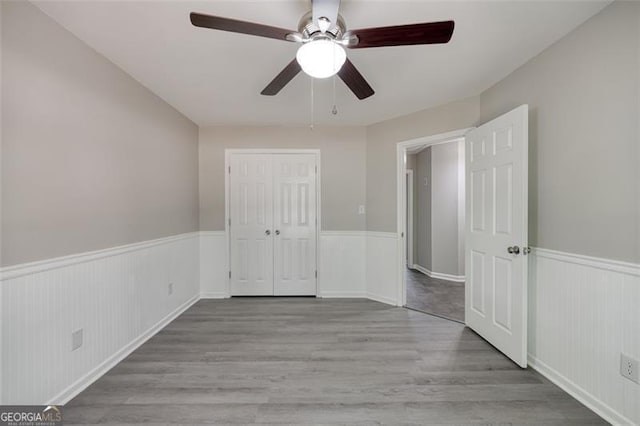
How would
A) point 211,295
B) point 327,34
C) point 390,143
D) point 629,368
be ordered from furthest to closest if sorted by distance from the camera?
point 211,295 < point 390,143 < point 629,368 < point 327,34

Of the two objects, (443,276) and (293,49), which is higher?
(293,49)

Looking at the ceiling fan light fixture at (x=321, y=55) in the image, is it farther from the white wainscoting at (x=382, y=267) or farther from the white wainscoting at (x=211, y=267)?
the white wainscoting at (x=211, y=267)

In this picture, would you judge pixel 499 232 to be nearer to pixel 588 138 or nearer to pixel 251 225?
pixel 588 138

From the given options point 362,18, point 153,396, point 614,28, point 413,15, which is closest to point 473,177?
point 614,28

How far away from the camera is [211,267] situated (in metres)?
3.75

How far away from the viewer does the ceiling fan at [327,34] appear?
126 centimetres

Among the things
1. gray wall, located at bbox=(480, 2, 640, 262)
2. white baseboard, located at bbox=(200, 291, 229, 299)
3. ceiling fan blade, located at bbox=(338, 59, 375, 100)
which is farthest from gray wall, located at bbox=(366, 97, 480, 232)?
white baseboard, located at bbox=(200, 291, 229, 299)

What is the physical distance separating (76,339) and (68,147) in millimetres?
1252

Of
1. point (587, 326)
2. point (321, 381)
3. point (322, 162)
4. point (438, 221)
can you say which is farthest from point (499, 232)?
point (438, 221)

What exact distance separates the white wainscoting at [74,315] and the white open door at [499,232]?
3.10 meters

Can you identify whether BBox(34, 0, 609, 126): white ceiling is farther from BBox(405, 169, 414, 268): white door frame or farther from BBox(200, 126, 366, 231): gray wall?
BBox(405, 169, 414, 268): white door frame

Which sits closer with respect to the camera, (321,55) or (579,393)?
(321,55)

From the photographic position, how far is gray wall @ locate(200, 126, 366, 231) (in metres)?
3.74

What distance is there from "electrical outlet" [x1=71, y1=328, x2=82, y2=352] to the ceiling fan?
2020 mm
